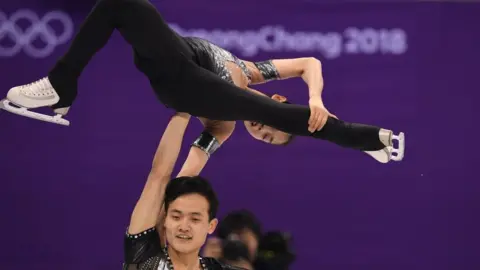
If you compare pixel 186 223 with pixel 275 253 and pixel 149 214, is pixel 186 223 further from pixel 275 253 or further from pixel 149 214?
pixel 275 253

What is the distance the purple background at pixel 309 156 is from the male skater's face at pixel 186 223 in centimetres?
241

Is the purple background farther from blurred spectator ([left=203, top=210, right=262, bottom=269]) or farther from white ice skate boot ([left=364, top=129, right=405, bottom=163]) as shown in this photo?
white ice skate boot ([left=364, top=129, right=405, bottom=163])

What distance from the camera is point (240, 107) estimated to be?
3070mm

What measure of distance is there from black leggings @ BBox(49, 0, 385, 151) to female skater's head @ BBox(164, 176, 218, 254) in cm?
34

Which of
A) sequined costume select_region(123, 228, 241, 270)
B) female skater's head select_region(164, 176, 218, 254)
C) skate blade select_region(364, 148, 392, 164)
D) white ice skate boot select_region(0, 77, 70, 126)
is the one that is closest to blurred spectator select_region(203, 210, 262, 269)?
female skater's head select_region(164, 176, 218, 254)

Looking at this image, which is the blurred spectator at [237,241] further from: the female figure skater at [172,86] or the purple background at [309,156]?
the purple background at [309,156]

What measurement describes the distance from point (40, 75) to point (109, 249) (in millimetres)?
1304

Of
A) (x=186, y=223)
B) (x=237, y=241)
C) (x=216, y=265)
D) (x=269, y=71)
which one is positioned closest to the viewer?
(x=186, y=223)

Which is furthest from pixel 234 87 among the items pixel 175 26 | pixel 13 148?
pixel 13 148

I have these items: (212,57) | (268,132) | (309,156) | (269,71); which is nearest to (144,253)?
(212,57)

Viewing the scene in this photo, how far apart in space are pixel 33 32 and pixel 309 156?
2103 millimetres

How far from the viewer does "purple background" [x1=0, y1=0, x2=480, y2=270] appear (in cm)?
530

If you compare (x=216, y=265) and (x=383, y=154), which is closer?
(x=216, y=265)

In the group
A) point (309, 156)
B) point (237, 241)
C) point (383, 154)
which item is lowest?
point (237, 241)
